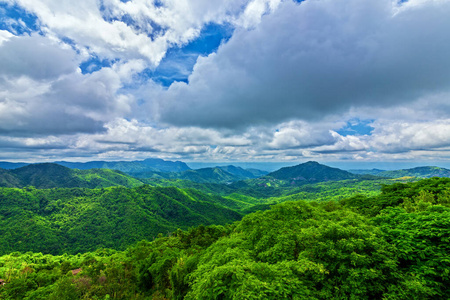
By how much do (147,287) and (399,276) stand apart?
179 ft

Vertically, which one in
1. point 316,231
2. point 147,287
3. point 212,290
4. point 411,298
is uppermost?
point 316,231

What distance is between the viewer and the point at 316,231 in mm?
19297

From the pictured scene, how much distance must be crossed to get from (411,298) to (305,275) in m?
6.50

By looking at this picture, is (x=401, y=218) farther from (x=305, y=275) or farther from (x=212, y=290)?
(x=212, y=290)

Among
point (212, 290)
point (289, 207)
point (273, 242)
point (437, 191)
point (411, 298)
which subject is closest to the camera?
point (411, 298)

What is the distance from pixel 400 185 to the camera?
186 ft

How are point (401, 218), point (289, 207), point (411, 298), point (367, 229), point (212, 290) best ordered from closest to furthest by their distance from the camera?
point (411, 298), point (212, 290), point (367, 229), point (401, 218), point (289, 207)

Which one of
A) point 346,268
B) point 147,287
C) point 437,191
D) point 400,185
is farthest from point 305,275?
point 400,185

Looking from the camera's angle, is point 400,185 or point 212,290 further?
point 400,185

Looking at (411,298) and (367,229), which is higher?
(367,229)

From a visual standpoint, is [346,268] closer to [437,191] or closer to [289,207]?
[289,207]

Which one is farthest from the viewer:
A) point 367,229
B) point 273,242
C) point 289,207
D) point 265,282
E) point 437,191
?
point 437,191

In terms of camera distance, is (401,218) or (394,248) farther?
(401,218)

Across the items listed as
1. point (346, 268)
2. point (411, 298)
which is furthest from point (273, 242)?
point (411, 298)
